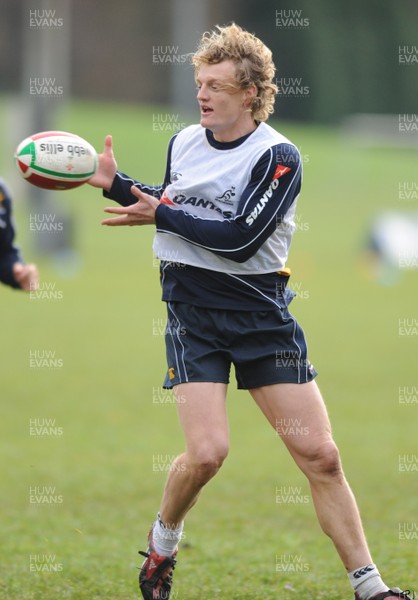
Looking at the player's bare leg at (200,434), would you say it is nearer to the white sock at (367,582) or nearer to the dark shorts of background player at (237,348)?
the dark shorts of background player at (237,348)

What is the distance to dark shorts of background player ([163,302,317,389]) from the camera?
4.81 metres

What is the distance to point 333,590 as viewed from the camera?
5.33m

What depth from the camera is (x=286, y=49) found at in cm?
3909

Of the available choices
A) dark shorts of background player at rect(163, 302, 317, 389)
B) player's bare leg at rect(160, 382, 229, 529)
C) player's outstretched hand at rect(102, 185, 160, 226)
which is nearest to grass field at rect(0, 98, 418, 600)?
player's bare leg at rect(160, 382, 229, 529)

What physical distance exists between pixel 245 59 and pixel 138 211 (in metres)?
0.80

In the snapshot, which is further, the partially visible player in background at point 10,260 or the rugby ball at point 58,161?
the partially visible player in background at point 10,260

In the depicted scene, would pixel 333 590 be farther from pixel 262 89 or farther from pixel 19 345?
pixel 19 345

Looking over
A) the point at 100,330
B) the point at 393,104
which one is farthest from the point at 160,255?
the point at 393,104

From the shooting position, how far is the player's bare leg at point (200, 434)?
469 cm

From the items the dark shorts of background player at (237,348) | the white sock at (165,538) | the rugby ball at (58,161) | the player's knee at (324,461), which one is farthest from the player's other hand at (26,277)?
the player's knee at (324,461)

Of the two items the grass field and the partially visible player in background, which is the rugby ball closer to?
the partially visible player in background

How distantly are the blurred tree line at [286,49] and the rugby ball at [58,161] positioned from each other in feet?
109

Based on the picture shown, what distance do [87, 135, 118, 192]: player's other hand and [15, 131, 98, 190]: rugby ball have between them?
0.05 metres

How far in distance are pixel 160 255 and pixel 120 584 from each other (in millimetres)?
1636
